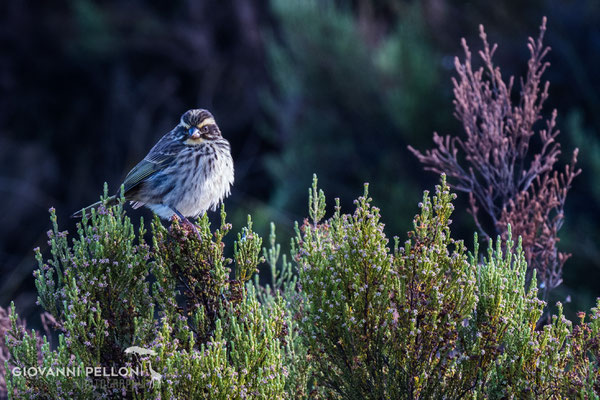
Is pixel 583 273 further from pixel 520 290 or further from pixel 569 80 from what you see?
pixel 520 290

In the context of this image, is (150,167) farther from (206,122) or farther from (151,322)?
(151,322)

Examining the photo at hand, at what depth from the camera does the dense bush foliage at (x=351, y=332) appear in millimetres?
3834

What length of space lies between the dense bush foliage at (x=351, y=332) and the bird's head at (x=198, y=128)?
141cm

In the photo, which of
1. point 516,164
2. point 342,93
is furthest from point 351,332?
point 342,93

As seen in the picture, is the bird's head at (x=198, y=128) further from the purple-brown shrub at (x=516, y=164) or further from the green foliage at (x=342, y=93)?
the green foliage at (x=342, y=93)

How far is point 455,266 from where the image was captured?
3.97 meters

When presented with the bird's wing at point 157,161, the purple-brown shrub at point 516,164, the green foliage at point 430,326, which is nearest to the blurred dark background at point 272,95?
the bird's wing at point 157,161

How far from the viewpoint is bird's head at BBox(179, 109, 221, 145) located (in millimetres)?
5555

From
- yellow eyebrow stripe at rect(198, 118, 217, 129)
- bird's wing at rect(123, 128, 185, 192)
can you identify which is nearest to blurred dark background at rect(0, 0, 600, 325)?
bird's wing at rect(123, 128, 185, 192)

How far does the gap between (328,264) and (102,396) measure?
1253 millimetres

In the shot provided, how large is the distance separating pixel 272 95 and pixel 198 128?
8.40 meters

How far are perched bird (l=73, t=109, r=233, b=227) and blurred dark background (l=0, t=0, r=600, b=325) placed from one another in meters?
3.47

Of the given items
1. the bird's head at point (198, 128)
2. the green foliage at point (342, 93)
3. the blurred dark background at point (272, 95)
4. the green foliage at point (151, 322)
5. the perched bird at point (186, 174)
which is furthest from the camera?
the green foliage at point (342, 93)

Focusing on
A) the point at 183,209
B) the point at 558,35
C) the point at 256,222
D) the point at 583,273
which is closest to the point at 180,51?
the point at 256,222
